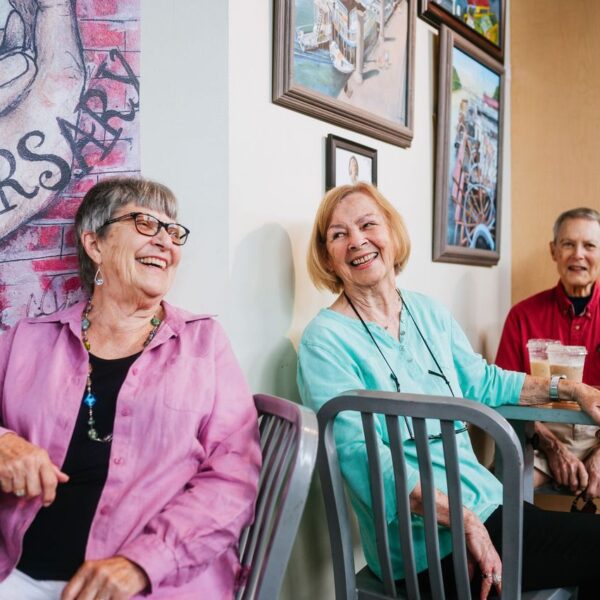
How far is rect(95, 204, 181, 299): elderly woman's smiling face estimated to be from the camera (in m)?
1.40

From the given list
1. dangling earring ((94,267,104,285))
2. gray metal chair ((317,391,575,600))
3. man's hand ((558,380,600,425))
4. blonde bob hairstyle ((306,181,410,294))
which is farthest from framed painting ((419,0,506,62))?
gray metal chair ((317,391,575,600))

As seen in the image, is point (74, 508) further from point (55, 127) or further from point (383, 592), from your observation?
point (55, 127)

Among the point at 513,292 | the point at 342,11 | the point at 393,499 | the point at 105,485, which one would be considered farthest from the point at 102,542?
the point at 513,292

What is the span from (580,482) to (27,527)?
171 cm

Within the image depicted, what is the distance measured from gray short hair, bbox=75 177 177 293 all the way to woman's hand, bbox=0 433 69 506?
1.60 ft

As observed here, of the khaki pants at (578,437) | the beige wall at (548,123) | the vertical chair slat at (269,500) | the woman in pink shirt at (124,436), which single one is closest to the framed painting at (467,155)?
the beige wall at (548,123)

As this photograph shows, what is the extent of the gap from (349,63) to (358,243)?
0.64 meters

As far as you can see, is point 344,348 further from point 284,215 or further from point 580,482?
point 580,482

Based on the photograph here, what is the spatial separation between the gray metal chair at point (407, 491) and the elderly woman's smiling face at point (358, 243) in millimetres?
533

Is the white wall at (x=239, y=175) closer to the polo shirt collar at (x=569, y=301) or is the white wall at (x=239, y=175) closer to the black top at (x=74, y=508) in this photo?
the black top at (x=74, y=508)

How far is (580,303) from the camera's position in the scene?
2627mm

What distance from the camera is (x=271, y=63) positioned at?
1775 millimetres

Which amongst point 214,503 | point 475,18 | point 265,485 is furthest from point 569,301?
point 214,503

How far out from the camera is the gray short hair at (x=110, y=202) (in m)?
1.44
